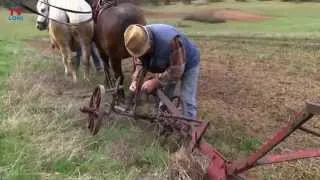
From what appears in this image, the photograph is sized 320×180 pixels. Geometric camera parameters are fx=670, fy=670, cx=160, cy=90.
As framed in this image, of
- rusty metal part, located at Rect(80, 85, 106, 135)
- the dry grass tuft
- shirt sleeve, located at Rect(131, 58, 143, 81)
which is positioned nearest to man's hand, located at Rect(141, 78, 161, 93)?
shirt sleeve, located at Rect(131, 58, 143, 81)

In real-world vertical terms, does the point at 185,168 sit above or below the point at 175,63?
below

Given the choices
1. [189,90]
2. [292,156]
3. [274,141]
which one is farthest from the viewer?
[189,90]

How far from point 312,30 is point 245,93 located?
12.2 metres

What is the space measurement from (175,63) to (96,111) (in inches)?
39.7

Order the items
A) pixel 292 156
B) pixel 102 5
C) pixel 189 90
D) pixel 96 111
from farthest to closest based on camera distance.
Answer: pixel 102 5 < pixel 189 90 < pixel 96 111 < pixel 292 156

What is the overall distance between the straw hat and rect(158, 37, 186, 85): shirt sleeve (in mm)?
378

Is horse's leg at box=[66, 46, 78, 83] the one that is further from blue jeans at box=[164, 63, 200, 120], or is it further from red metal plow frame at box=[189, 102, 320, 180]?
red metal plow frame at box=[189, 102, 320, 180]

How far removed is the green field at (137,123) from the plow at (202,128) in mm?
225

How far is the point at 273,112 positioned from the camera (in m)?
9.34

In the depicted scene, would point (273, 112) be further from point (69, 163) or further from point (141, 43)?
point (69, 163)

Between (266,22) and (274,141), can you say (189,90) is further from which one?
(266,22)

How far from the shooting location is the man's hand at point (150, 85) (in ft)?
23.4

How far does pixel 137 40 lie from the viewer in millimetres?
6820

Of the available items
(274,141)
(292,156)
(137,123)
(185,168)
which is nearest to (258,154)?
(274,141)
